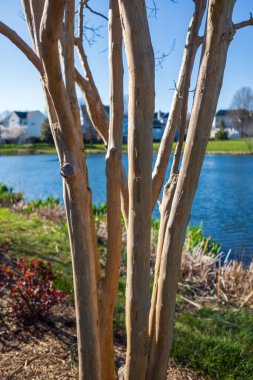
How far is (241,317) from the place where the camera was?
3908mm

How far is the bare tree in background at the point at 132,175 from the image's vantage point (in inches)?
62.1

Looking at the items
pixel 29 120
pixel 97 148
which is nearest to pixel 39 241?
pixel 97 148

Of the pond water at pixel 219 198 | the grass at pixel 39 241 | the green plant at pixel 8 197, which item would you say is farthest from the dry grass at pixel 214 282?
the green plant at pixel 8 197

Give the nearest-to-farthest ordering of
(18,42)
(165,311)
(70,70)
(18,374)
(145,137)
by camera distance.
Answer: (145,137) < (165,311) < (70,70) < (18,42) < (18,374)

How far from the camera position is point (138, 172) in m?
1.66

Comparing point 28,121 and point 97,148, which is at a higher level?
point 28,121

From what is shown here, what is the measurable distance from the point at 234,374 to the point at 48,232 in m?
4.67

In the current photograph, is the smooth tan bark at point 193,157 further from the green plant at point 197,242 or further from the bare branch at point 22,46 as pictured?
the green plant at point 197,242

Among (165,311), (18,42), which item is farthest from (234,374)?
(18,42)

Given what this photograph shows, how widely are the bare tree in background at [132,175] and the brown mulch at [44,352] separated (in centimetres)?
71

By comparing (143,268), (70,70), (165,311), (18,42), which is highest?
(18,42)

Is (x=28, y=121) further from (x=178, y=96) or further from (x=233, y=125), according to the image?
(x=178, y=96)

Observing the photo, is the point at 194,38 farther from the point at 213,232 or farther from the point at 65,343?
the point at 213,232

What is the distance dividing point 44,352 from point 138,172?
1851 millimetres
